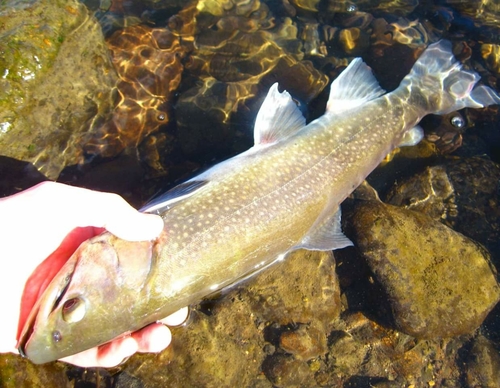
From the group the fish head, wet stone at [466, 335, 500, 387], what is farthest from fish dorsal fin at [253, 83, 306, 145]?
wet stone at [466, 335, 500, 387]

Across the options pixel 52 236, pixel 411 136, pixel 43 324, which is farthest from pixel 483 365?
pixel 52 236

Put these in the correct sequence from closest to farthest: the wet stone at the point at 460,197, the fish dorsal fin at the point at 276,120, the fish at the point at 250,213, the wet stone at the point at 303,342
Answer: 1. the fish at the point at 250,213
2. the fish dorsal fin at the point at 276,120
3. the wet stone at the point at 303,342
4. the wet stone at the point at 460,197

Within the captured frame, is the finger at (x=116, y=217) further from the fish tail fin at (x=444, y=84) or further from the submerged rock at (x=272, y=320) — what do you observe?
the fish tail fin at (x=444, y=84)

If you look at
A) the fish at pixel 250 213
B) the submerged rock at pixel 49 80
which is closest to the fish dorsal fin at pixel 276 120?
Result: the fish at pixel 250 213

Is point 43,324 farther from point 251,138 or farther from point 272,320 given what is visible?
point 251,138

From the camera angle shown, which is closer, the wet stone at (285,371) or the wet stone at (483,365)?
Result: the wet stone at (285,371)

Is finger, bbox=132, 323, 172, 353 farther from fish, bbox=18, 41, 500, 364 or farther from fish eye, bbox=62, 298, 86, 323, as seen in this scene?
fish eye, bbox=62, 298, 86, 323
